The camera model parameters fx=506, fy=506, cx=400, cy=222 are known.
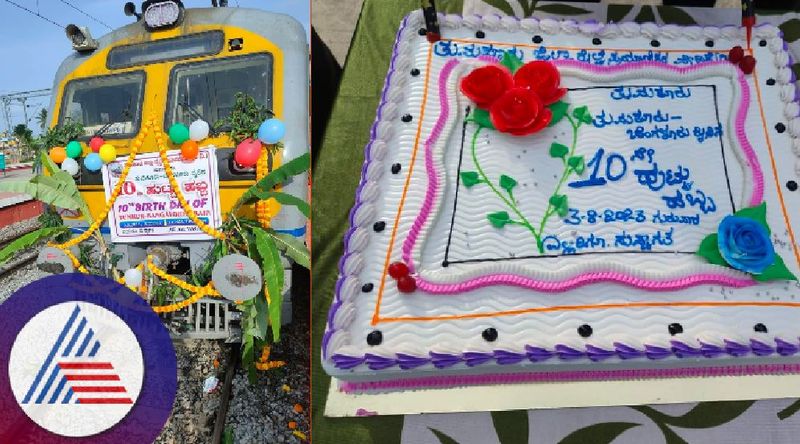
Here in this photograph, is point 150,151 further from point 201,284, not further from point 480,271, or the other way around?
point 480,271

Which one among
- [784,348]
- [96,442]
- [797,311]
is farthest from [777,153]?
[96,442]

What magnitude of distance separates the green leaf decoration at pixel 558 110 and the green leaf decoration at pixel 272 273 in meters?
1.68

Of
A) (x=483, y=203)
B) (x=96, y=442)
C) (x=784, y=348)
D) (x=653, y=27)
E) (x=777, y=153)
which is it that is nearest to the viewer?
(x=96, y=442)

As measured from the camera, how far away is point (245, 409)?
9.95ft

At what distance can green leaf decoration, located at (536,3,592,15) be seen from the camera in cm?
284

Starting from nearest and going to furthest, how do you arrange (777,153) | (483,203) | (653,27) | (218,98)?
1. (483,203)
2. (777,153)
3. (653,27)
4. (218,98)

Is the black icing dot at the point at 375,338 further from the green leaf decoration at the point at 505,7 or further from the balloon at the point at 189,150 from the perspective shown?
the balloon at the point at 189,150

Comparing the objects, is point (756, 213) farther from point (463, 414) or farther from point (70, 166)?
point (70, 166)

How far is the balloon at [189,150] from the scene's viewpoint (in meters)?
3.33

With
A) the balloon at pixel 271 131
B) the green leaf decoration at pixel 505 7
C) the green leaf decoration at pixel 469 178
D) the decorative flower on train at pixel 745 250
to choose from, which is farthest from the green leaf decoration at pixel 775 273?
the balloon at pixel 271 131

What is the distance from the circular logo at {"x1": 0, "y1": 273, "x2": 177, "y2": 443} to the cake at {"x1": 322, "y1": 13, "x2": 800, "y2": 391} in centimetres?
75

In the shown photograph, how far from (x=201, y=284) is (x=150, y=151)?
101cm

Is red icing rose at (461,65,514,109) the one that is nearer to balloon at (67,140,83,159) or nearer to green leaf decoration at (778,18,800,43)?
green leaf decoration at (778,18,800,43)

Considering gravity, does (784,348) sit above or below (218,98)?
below
